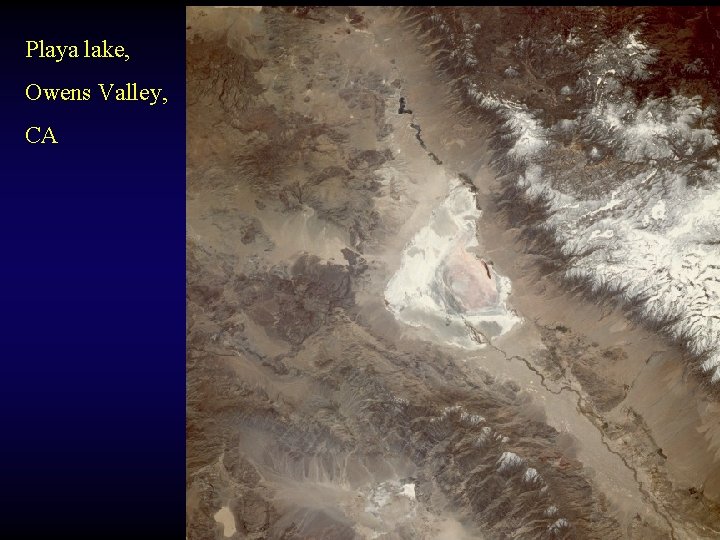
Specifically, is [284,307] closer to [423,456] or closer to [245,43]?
[423,456]

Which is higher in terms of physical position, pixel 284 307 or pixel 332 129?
pixel 332 129

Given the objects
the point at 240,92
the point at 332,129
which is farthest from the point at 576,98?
the point at 240,92

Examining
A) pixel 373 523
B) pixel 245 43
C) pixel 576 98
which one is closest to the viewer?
pixel 373 523

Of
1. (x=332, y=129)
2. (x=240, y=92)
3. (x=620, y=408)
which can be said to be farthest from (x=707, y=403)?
(x=240, y=92)

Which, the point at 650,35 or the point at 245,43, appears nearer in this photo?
the point at 650,35

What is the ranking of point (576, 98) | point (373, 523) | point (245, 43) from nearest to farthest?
1. point (373, 523)
2. point (576, 98)
3. point (245, 43)

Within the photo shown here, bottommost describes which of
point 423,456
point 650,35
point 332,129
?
point 423,456
